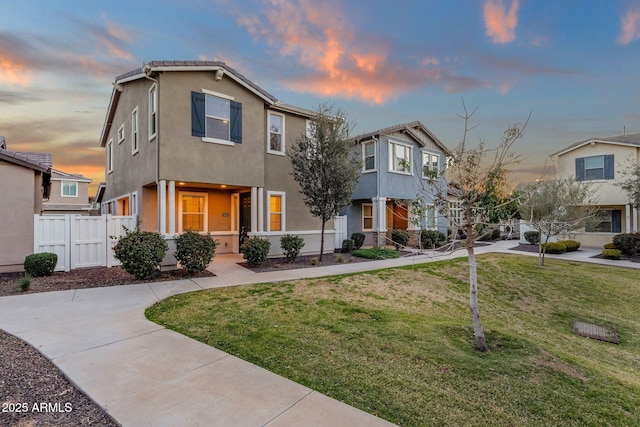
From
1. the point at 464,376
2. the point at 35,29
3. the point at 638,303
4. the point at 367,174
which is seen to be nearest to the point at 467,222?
the point at 464,376

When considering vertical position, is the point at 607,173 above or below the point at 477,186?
above

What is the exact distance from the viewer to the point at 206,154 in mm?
10836

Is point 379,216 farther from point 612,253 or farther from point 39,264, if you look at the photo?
point 39,264

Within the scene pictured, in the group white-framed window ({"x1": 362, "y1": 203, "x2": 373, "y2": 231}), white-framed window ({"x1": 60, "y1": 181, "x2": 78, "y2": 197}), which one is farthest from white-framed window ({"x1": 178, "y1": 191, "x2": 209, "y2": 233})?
white-framed window ({"x1": 60, "y1": 181, "x2": 78, "y2": 197})

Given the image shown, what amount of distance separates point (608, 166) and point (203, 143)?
83.4 ft

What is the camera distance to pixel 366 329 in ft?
17.5

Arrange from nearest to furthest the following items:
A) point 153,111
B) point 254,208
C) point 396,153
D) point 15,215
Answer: point 15,215 → point 153,111 → point 254,208 → point 396,153

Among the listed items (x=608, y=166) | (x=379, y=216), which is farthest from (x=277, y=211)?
(x=608, y=166)

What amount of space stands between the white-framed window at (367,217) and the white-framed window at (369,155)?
2.58 m

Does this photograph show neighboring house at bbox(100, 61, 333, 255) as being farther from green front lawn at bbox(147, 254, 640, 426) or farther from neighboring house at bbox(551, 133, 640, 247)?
neighboring house at bbox(551, 133, 640, 247)

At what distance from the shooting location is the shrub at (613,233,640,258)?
1641 cm

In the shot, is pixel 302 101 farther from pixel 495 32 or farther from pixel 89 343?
pixel 89 343

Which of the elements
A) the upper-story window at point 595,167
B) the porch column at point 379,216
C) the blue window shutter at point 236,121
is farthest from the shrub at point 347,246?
the upper-story window at point 595,167

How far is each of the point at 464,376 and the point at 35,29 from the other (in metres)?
16.6
